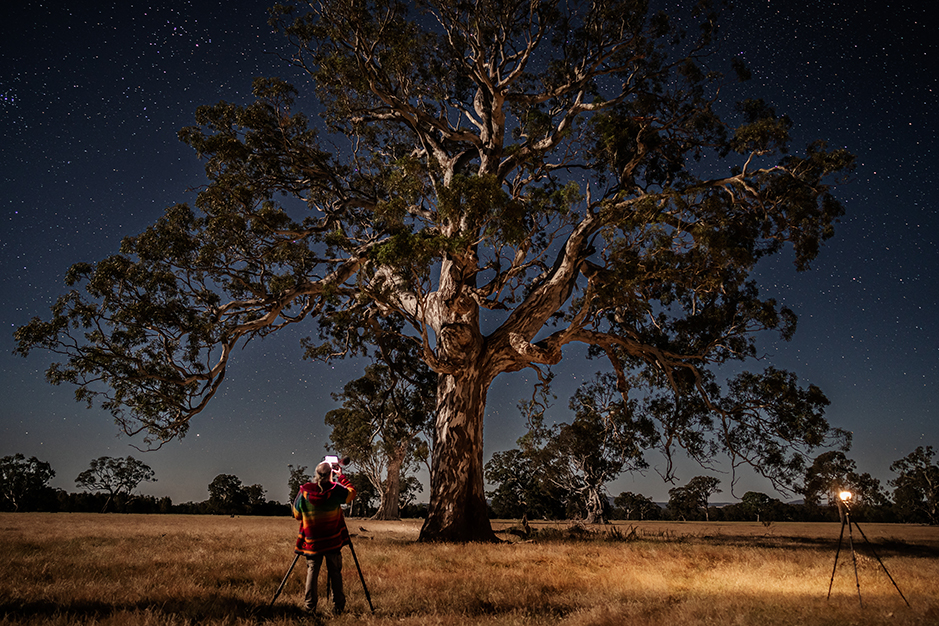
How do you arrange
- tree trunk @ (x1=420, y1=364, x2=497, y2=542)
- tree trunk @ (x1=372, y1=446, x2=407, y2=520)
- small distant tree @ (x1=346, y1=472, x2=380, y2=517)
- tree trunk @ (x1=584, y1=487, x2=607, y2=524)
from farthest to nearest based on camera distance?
small distant tree @ (x1=346, y1=472, x2=380, y2=517) < tree trunk @ (x1=372, y1=446, x2=407, y2=520) < tree trunk @ (x1=584, y1=487, x2=607, y2=524) < tree trunk @ (x1=420, y1=364, x2=497, y2=542)

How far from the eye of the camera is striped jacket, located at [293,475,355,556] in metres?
4.97

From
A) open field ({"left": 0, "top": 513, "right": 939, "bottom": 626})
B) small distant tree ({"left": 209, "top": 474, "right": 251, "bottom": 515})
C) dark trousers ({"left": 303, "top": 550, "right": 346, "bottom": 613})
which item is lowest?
small distant tree ({"left": 209, "top": 474, "right": 251, "bottom": 515})

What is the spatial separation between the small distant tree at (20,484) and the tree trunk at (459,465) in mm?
59263

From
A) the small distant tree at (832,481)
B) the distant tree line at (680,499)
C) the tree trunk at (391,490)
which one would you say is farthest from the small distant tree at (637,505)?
the tree trunk at (391,490)

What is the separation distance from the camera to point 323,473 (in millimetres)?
5156

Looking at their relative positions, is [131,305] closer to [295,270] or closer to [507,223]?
[295,270]

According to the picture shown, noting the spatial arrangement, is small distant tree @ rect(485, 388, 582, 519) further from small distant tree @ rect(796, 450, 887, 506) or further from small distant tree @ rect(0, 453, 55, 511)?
small distant tree @ rect(0, 453, 55, 511)

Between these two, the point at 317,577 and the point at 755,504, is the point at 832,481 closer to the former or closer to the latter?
the point at 317,577

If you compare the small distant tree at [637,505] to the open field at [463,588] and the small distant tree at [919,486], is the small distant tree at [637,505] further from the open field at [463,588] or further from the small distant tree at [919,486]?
the open field at [463,588]

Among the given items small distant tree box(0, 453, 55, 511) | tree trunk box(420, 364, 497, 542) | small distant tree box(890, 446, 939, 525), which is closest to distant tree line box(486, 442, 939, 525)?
small distant tree box(890, 446, 939, 525)

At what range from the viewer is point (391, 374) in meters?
18.6

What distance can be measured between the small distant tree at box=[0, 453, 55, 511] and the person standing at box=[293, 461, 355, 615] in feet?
212

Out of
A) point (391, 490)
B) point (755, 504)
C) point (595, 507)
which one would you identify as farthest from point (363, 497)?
point (755, 504)

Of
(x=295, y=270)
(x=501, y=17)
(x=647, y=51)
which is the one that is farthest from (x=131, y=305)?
(x=647, y=51)
